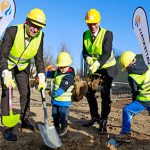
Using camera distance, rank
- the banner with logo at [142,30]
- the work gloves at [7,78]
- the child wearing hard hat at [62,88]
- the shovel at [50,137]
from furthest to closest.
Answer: the banner with logo at [142,30] → the child wearing hard hat at [62,88] → the work gloves at [7,78] → the shovel at [50,137]

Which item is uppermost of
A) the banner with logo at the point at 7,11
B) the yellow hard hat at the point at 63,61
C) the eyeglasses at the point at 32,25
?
the banner with logo at the point at 7,11

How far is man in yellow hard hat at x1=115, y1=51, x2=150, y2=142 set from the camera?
604 cm

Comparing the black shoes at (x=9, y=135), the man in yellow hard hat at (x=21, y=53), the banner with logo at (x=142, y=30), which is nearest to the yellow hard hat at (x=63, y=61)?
the man in yellow hard hat at (x=21, y=53)

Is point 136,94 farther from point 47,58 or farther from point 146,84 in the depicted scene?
point 47,58

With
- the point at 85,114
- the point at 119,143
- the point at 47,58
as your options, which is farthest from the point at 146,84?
the point at 47,58

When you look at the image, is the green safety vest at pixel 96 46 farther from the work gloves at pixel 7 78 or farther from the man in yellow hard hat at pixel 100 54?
the work gloves at pixel 7 78

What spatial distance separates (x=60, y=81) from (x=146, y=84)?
143 centimetres

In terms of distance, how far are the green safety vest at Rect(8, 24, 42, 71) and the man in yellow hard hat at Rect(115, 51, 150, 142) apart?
1.40 m

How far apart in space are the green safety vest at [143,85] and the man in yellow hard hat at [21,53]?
1473 millimetres

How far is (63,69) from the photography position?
265 inches

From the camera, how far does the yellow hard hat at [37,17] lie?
6066 millimetres

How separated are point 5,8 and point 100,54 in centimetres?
247

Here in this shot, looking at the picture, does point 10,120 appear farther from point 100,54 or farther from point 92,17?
point 92,17

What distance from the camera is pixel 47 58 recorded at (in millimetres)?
43656
